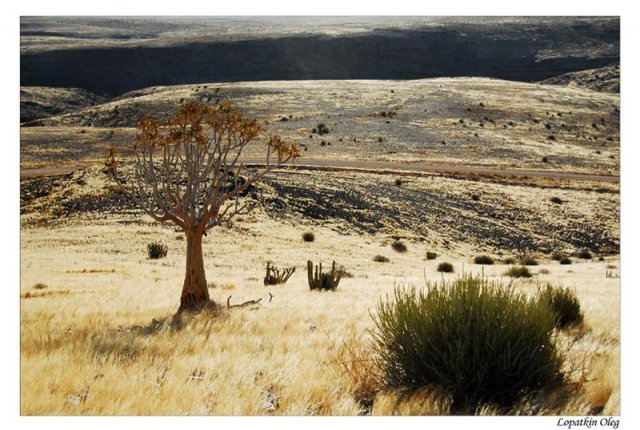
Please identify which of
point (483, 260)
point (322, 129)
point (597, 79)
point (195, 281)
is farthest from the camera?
point (597, 79)

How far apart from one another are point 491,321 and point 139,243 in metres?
20.8

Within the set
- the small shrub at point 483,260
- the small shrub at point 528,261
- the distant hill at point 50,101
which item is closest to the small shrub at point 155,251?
the small shrub at point 483,260

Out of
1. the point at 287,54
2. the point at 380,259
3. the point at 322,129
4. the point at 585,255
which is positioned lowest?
the point at 585,255

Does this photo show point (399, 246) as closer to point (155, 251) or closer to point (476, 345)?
point (155, 251)

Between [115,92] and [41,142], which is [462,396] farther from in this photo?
[115,92]

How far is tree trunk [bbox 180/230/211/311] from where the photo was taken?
998 centimetres

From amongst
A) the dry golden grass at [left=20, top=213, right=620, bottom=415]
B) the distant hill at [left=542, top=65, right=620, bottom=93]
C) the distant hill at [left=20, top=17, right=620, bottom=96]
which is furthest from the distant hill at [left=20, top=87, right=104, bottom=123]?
the distant hill at [left=542, top=65, right=620, bottom=93]

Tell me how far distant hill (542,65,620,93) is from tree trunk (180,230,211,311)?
47.9m

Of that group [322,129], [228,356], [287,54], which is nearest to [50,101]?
A: [322,129]

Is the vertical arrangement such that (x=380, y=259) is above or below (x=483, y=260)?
above

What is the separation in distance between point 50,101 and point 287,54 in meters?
37.8

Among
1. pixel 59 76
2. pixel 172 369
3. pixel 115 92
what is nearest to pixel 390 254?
pixel 172 369

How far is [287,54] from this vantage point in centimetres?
8188

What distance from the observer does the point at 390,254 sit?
2752 centimetres
